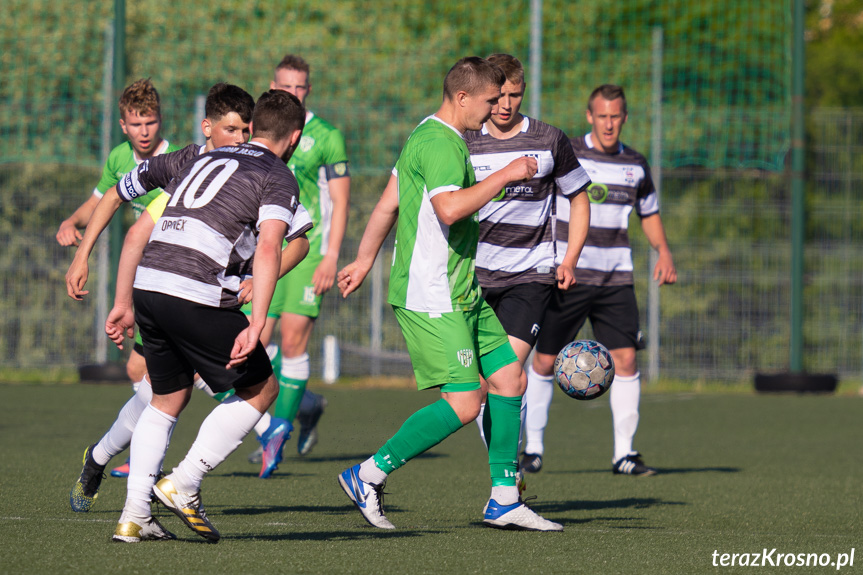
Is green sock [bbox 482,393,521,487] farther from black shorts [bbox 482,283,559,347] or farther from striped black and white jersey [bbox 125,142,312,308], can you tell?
striped black and white jersey [bbox 125,142,312,308]

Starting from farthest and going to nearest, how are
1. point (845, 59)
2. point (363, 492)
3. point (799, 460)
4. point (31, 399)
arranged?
point (845, 59) < point (31, 399) < point (799, 460) < point (363, 492)

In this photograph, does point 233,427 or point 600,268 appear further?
point 600,268

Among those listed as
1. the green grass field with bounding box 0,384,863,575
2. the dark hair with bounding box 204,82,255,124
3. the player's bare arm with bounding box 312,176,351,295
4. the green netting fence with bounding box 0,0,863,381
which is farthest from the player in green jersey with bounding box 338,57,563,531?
the green netting fence with bounding box 0,0,863,381

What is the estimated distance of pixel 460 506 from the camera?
561cm

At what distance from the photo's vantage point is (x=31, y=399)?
36.0 ft

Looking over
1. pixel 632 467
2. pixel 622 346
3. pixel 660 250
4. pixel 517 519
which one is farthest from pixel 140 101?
pixel 632 467

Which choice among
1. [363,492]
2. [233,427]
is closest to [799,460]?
[363,492]

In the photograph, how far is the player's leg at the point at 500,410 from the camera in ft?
16.3

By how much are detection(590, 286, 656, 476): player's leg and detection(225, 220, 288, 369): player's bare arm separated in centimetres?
340

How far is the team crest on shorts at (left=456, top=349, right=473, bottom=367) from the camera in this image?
4.82 metres

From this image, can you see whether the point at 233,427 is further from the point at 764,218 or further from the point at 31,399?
the point at 764,218

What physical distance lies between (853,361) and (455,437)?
274 inches

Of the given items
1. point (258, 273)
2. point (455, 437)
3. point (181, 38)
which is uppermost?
point (181, 38)

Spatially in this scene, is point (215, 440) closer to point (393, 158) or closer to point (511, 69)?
point (511, 69)
